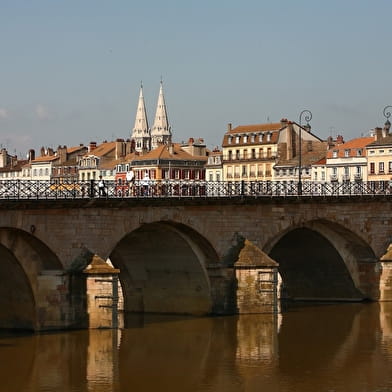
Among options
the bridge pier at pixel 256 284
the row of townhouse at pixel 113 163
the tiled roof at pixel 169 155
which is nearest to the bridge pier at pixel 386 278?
the bridge pier at pixel 256 284

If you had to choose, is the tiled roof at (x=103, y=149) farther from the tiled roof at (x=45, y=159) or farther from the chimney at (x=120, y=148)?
the tiled roof at (x=45, y=159)

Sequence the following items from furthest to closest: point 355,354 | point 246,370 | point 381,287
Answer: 1. point 381,287
2. point 355,354
3. point 246,370

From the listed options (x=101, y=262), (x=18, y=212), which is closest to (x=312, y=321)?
(x=101, y=262)

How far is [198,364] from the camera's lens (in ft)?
158

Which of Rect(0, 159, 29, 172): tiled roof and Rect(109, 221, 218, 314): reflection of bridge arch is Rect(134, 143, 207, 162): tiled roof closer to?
Rect(0, 159, 29, 172): tiled roof

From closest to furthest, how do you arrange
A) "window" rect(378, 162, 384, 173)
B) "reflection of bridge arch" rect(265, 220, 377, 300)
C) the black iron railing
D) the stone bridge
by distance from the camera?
the stone bridge < the black iron railing < "reflection of bridge arch" rect(265, 220, 377, 300) < "window" rect(378, 162, 384, 173)

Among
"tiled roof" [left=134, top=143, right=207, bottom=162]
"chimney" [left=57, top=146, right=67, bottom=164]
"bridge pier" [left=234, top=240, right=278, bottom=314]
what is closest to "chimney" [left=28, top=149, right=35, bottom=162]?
"chimney" [left=57, top=146, right=67, bottom=164]

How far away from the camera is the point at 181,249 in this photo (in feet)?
198

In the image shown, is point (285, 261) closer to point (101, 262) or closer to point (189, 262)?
point (189, 262)

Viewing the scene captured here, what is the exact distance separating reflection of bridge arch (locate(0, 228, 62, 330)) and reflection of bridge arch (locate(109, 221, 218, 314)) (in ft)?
24.3

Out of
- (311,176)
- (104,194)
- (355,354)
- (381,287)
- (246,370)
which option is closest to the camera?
(246,370)

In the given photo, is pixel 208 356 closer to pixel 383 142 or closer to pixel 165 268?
pixel 165 268

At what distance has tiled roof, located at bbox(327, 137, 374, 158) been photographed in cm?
11925

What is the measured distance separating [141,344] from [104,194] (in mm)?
7279
